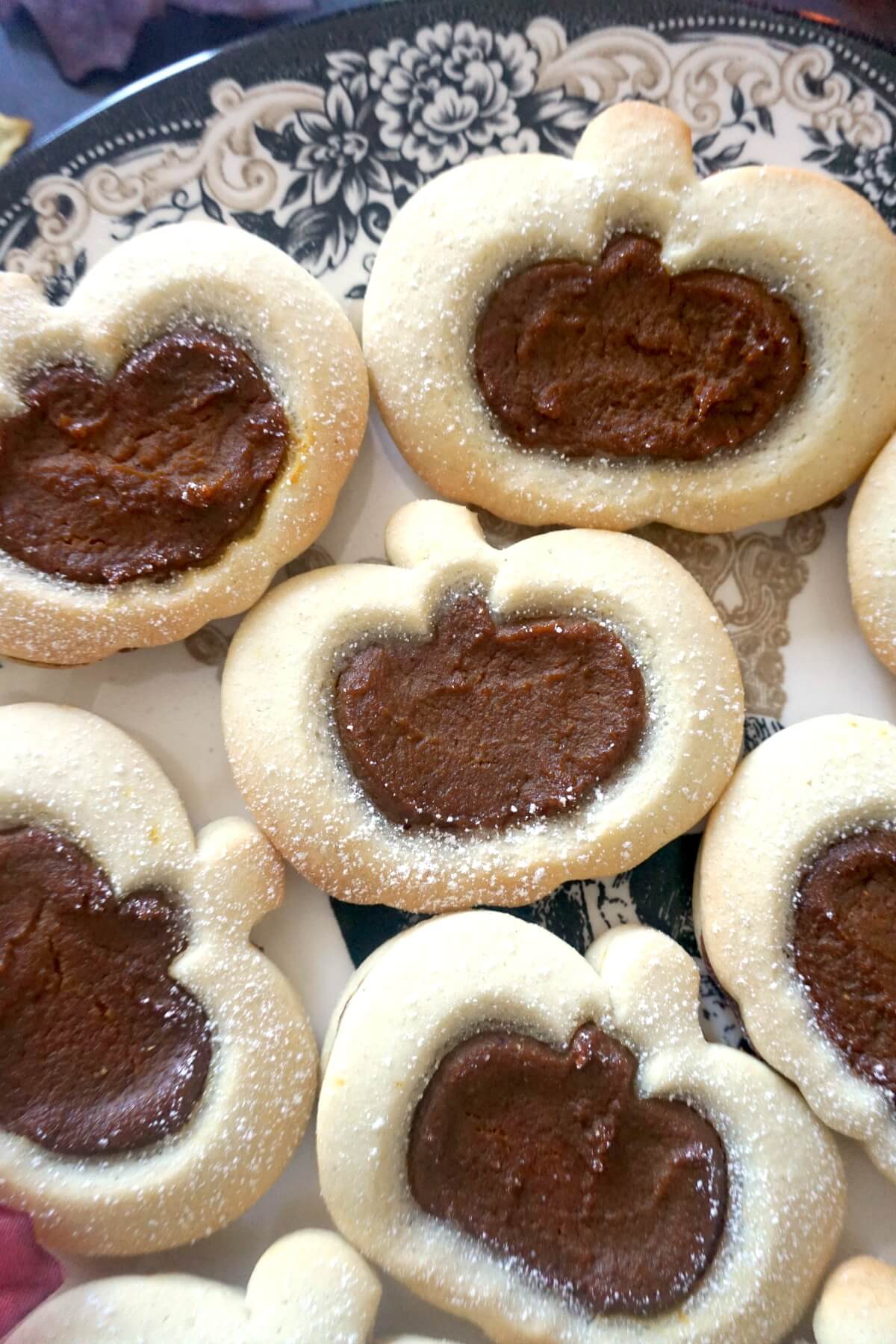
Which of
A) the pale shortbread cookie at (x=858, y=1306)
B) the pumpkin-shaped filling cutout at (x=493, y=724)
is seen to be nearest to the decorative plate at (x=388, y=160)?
the pale shortbread cookie at (x=858, y=1306)

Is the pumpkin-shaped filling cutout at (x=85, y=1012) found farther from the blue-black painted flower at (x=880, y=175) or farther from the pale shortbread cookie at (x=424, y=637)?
the blue-black painted flower at (x=880, y=175)

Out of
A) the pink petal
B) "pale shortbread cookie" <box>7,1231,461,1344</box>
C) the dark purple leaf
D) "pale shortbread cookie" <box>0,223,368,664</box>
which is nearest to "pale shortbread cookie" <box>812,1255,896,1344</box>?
"pale shortbread cookie" <box>7,1231,461,1344</box>

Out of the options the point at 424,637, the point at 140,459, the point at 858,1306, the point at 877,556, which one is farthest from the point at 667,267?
the point at 858,1306

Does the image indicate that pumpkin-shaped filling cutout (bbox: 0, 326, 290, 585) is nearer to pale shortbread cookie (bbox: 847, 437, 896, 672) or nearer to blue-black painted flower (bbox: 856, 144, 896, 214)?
pale shortbread cookie (bbox: 847, 437, 896, 672)

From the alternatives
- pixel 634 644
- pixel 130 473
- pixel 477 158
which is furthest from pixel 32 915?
pixel 477 158

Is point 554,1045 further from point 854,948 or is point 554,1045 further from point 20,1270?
point 20,1270
